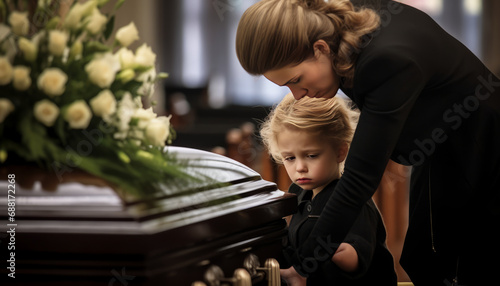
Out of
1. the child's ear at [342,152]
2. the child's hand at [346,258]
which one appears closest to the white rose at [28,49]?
the child's hand at [346,258]

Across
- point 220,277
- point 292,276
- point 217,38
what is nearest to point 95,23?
point 220,277

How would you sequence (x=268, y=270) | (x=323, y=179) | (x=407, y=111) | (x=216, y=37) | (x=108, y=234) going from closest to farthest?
1. (x=108, y=234)
2. (x=268, y=270)
3. (x=407, y=111)
4. (x=323, y=179)
5. (x=216, y=37)

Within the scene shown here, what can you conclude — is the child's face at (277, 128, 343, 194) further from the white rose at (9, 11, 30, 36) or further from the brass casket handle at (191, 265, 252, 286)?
the white rose at (9, 11, 30, 36)

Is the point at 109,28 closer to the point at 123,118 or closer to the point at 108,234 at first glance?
the point at 123,118

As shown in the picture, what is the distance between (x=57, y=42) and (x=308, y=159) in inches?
40.2

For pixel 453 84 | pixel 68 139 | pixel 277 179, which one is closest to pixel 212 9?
pixel 277 179

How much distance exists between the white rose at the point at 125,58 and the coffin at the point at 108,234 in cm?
23

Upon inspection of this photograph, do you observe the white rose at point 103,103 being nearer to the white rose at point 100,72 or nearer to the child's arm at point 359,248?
the white rose at point 100,72

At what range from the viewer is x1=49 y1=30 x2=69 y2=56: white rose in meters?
0.97

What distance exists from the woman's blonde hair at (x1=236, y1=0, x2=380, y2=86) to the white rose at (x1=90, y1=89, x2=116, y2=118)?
584 mm

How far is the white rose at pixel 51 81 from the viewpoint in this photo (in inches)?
37.1

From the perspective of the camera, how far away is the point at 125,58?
43.5 inches

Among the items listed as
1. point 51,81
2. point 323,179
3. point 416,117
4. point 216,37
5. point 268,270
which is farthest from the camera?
point 216,37

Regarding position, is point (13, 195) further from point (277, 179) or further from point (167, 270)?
point (277, 179)
